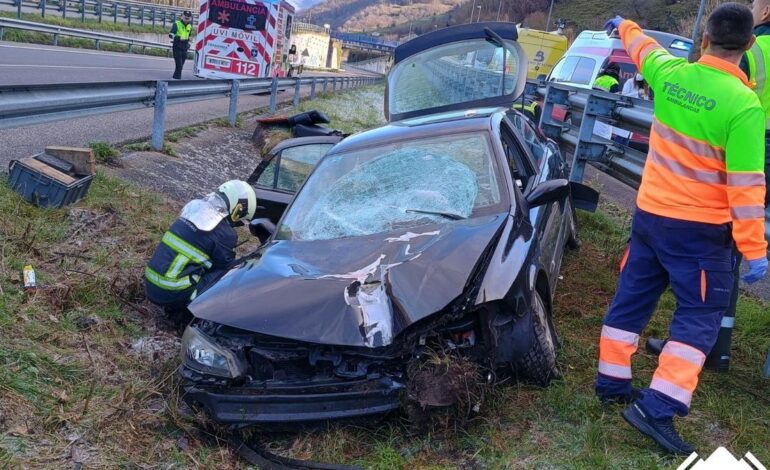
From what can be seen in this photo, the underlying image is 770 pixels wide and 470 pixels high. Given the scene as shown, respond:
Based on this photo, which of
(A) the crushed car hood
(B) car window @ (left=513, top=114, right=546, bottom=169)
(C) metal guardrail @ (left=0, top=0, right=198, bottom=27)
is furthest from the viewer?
(C) metal guardrail @ (left=0, top=0, right=198, bottom=27)

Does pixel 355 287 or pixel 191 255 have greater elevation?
pixel 355 287

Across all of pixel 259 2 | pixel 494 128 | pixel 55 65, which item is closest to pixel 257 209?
pixel 494 128

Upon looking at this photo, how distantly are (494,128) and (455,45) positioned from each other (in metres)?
2.23

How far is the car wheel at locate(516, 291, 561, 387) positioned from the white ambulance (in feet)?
50.7

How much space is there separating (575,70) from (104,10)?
2412cm

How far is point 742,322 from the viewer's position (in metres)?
5.13

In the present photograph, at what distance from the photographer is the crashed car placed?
3301 mm

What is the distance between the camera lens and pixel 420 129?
4.75m

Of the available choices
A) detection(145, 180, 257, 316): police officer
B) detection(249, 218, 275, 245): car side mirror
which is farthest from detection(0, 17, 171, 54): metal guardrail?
detection(249, 218, 275, 245): car side mirror

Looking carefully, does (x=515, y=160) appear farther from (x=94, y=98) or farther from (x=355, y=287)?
(x=94, y=98)

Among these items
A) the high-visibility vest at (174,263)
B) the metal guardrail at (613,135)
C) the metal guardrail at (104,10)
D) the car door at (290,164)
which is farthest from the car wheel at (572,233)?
the metal guardrail at (104,10)

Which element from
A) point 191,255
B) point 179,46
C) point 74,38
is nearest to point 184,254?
point 191,255

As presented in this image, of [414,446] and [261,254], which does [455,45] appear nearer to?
[261,254]

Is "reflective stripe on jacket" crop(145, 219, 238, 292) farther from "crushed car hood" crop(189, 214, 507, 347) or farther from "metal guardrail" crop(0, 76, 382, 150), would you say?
"metal guardrail" crop(0, 76, 382, 150)
